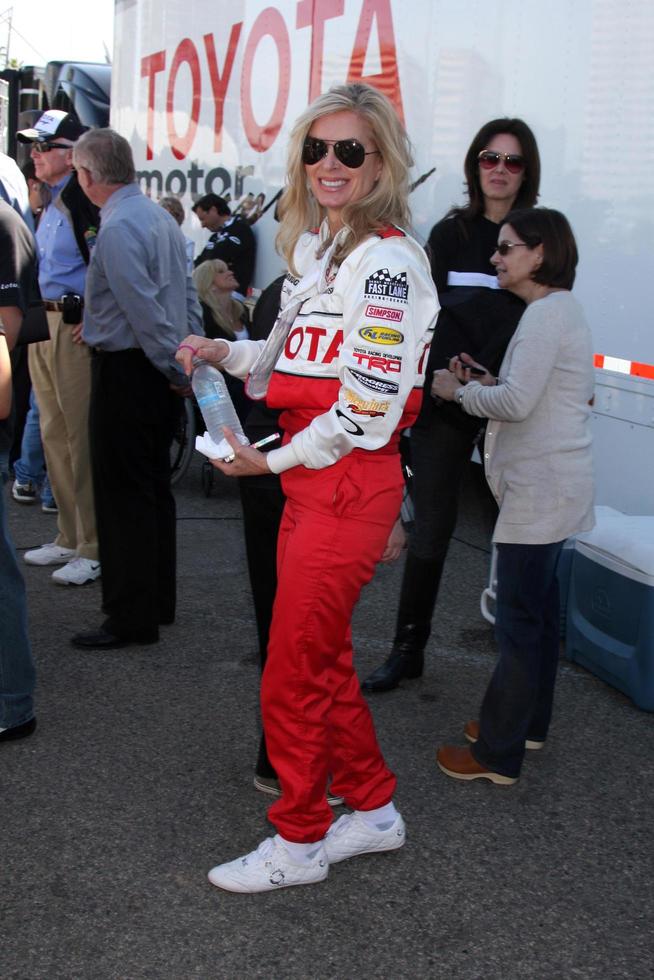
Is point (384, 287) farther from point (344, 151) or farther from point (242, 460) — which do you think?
point (242, 460)

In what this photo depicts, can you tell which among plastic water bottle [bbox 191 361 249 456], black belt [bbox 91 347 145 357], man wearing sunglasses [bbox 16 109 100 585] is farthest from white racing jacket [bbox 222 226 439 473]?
man wearing sunglasses [bbox 16 109 100 585]

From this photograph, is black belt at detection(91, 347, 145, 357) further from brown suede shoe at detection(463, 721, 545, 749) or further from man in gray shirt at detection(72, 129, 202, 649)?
brown suede shoe at detection(463, 721, 545, 749)

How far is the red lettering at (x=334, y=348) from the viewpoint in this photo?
2.48 meters

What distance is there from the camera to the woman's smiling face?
251 cm

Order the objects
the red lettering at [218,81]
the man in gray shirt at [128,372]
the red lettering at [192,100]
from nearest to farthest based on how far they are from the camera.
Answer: the man in gray shirt at [128,372] → the red lettering at [218,81] → the red lettering at [192,100]

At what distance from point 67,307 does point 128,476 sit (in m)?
1.11

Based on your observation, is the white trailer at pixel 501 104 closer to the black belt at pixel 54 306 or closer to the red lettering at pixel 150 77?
the red lettering at pixel 150 77

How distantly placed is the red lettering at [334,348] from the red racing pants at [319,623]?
0.22 metres

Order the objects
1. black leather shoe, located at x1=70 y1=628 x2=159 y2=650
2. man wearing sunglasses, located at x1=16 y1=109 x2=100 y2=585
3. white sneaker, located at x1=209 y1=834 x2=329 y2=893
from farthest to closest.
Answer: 1. man wearing sunglasses, located at x1=16 y1=109 x2=100 y2=585
2. black leather shoe, located at x1=70 y1=628 x2=159 y2=650
3. white sneaker, located at x1=209 y1=834 x2=329 y2=893

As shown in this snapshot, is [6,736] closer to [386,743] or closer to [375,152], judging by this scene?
[386,743]

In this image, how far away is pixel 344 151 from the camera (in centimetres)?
250

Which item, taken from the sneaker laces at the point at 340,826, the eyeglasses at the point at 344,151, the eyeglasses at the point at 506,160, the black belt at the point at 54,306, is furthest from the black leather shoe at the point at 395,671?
the black belt at the point at 54,306

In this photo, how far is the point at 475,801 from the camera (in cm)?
328

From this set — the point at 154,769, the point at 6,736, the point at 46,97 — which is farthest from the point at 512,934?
the point at 46,97
